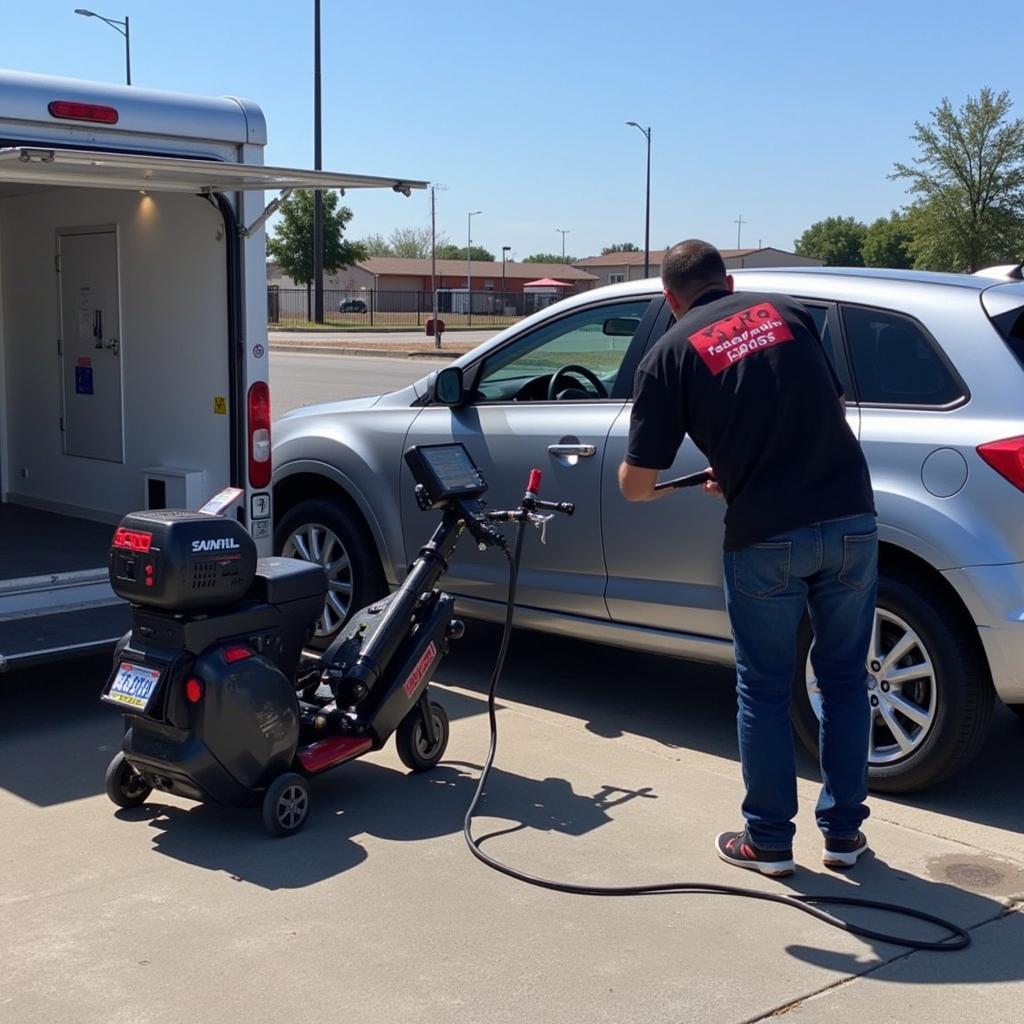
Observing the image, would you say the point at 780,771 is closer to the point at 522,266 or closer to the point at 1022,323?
the point at 1022,323

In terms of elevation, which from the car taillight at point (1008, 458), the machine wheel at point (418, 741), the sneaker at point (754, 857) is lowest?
the sneaker at point (754, 857)

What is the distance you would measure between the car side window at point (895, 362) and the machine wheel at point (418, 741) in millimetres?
2030

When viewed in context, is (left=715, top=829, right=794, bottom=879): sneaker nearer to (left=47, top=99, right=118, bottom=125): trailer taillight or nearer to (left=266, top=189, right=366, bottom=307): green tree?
(left=47, top=99, right=118, bottom=125): trailer taillight

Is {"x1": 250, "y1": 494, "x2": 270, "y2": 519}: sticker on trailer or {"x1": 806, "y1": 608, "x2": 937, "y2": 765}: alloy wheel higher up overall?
{"x1": 250, "y1": 494, "x2": 270, "y2": 519}: sticker on trailer

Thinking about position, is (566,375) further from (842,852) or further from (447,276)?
(447,276)

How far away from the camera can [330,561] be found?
6961 millimetres

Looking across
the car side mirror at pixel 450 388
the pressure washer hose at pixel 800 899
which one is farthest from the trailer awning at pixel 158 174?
the pressure washer hose at pixel 800 899

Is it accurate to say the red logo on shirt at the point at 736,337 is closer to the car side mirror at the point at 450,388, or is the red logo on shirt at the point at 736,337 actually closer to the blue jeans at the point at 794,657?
the blue jeans at the point at 794,657

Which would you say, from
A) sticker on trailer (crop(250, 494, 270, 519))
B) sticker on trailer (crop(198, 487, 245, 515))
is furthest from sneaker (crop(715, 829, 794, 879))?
sticker on trailer (crop(250, 494, 270, 519))

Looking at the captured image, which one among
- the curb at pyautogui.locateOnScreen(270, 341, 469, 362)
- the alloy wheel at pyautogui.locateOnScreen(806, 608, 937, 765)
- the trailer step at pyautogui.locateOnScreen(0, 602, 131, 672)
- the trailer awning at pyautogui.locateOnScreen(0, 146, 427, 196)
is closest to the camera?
the alloy wheel at pyautogui.locateOnScreen(806, 608, 937, 765)

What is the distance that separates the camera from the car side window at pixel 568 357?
6070 mm

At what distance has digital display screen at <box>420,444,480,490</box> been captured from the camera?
5047mm

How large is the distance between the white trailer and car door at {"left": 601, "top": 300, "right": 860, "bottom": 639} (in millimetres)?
1863

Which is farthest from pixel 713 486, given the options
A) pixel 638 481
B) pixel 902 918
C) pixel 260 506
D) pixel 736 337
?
pixel 260 506
